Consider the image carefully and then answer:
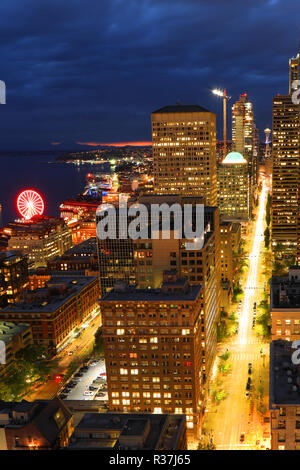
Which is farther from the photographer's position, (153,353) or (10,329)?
(10,329)

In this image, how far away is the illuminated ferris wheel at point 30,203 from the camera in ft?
464

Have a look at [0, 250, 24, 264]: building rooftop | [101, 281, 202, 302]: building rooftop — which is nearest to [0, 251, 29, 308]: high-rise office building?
[0, 250, 24, 264]: building rooftop

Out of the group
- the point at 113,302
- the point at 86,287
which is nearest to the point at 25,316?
the point at 86,287

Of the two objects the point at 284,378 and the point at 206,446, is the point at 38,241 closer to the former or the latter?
the point at 206,446

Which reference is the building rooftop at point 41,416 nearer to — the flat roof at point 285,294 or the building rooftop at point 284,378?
the building rooftop at point 284,378

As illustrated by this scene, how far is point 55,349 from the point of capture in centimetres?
7181

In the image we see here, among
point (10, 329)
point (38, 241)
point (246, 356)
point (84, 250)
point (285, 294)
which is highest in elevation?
point (285, 294)

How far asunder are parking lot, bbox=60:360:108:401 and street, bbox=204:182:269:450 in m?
13.0

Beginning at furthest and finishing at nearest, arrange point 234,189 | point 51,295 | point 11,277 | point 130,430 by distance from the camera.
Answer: point 234,189 < point 11,277 < point 51,295 < point 130,430

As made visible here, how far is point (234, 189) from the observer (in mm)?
→ 155125

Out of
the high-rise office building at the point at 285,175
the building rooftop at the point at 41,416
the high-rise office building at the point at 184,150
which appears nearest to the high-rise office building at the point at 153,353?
the building rooftop at the point at 41,416

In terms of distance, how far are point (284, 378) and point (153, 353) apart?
15.8 m

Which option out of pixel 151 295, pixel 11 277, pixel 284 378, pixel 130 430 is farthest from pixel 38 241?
pixel 130 430

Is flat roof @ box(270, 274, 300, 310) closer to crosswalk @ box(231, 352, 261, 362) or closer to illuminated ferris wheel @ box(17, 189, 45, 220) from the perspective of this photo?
crosswalk @ box(231, 352, 261, 362)
